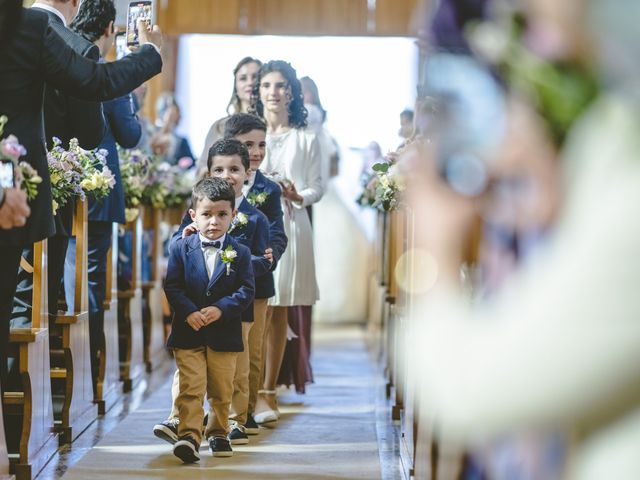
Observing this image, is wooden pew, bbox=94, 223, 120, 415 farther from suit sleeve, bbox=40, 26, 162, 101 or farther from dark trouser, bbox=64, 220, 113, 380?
suit sleeve, bbox=40, 26, 162, 101

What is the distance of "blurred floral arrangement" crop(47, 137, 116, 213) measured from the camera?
4746 mm

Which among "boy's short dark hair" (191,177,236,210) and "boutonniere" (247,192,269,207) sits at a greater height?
"boy's short dark hair" (191,177,236,210)

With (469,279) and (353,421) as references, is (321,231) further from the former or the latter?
(469,279)

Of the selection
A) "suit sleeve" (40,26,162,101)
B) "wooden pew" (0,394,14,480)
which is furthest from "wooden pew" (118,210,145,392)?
"suit sleeve" (40,26,162,101)

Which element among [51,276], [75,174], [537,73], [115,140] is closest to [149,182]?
[115,140]

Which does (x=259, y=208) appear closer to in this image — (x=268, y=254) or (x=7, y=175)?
(x=268, y=254)

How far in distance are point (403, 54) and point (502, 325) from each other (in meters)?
11.0

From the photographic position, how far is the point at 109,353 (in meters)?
6.07

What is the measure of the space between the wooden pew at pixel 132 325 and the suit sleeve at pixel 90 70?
118 inches

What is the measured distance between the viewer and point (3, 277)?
3.74m

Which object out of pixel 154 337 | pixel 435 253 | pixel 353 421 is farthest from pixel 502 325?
pixel 154 337

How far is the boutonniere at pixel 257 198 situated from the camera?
548 cm

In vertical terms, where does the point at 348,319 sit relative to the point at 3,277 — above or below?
below

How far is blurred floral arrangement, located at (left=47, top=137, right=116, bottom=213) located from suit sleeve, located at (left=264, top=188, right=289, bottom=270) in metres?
0.76
